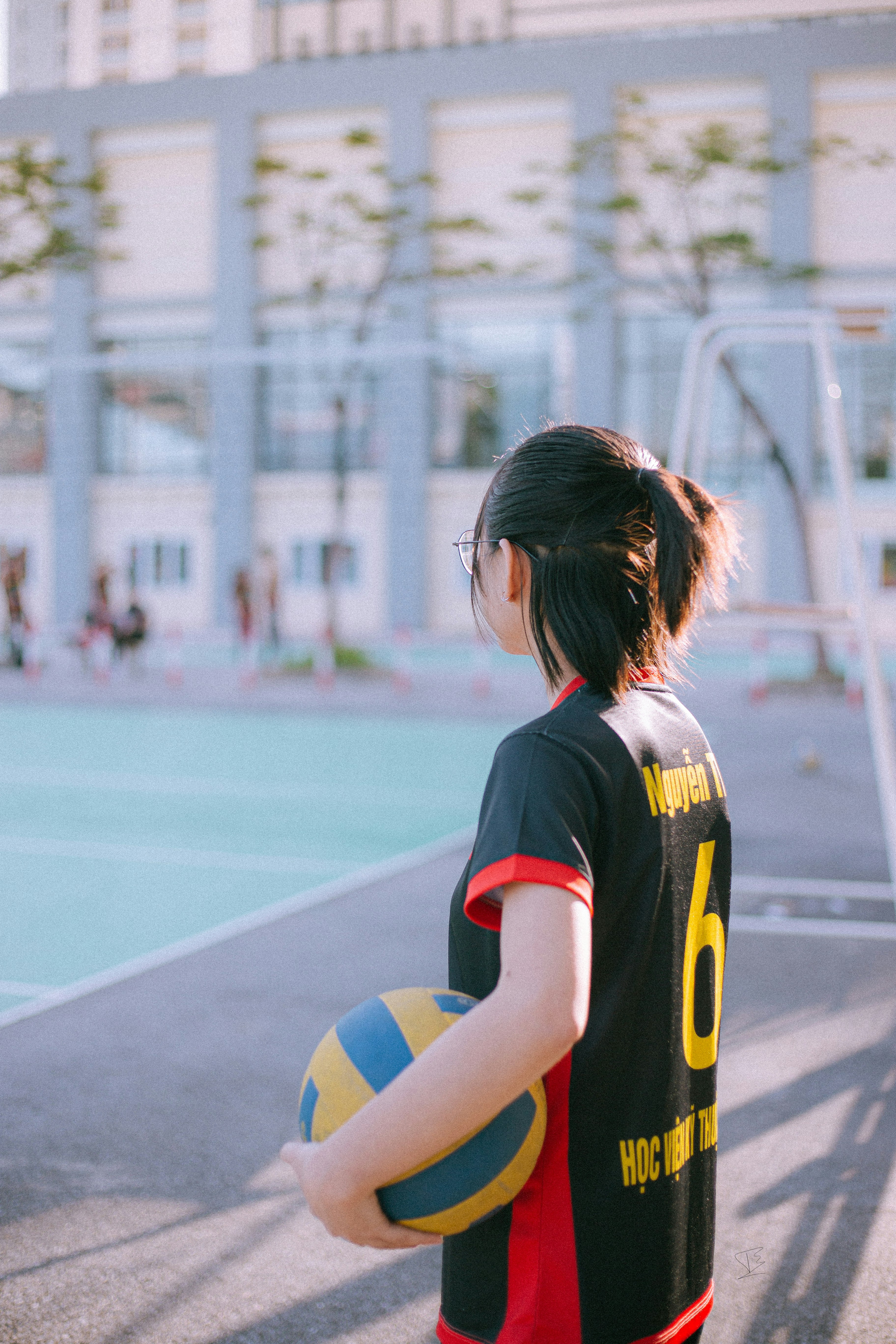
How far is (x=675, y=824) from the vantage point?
1497mm

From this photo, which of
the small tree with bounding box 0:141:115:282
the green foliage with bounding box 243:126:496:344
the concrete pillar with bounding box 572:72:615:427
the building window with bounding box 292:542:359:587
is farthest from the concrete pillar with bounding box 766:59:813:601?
the small tree with bounding box 0:141:115:282

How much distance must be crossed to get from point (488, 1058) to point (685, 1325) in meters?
0.65

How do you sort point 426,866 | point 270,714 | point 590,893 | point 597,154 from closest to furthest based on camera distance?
point 590,893 < point 426,866 < point 270,714 < point 597,154

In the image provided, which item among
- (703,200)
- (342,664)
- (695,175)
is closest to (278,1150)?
(342,664)

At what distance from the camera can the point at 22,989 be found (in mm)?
5262

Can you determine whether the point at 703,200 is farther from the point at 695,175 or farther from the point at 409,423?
the point at 409,423

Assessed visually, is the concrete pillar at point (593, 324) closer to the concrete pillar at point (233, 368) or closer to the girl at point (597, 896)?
the concrete pillar at point (233, 368)

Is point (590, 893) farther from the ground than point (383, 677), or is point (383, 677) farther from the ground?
point (590, 893)

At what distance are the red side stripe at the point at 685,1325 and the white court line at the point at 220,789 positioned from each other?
26.6 ft

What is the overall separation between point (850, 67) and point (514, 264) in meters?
9.60

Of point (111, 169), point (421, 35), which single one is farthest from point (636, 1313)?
point (111, 169)

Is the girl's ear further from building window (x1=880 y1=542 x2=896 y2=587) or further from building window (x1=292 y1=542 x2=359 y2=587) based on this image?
building window (x1=292 y1=542 x2=359 y2=587)

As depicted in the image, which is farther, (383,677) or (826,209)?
(826,209)

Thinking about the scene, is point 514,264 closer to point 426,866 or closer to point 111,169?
point 111,169
